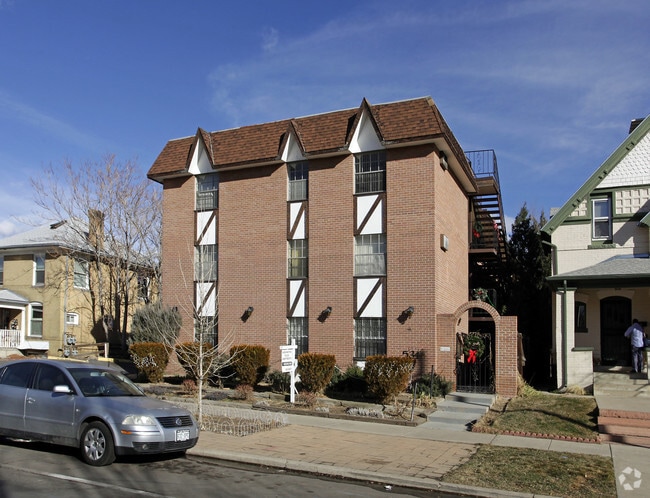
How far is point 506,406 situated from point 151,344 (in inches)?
467

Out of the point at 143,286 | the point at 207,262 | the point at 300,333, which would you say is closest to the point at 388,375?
the point at 300,333

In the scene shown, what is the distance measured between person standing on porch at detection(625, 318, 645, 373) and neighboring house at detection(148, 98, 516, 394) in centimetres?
526

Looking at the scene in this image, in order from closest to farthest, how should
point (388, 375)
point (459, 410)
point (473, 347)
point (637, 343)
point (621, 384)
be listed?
point (459, 410)
point (388, 375)
point (621, 384)
point (637, 343)
point (473, 347)

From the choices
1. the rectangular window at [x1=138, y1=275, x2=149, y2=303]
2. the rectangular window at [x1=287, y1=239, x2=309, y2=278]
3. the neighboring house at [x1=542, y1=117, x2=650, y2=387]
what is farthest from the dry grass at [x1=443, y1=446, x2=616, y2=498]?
the rectangular window at [x1=138, y1=275, x2=149, y2=303]

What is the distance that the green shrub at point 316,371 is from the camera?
18.2 m

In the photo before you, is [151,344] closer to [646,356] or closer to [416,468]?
[416,468]

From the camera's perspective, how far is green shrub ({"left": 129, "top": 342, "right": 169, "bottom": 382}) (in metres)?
21.2

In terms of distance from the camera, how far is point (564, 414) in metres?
15.2

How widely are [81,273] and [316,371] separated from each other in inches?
763

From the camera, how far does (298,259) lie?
21734mm

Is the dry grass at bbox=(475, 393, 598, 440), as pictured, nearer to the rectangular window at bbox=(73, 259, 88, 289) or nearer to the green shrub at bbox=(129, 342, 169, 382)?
the green shrub at bbox=(129, 342, 169, 382)

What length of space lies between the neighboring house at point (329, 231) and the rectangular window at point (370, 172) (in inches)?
1.9

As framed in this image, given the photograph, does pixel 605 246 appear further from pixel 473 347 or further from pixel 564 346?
pixel 473 347

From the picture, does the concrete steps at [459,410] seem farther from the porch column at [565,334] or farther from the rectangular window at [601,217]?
the rectangular window at [601,217]
